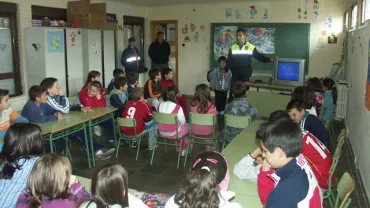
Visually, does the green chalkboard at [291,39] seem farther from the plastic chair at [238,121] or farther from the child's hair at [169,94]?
the plastic chair at [238,121]

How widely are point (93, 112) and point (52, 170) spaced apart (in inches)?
108

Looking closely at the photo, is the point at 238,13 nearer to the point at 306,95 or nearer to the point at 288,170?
the point at 306,95

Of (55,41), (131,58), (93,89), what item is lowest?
(93,89)

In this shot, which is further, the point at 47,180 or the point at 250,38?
the point at 250,38

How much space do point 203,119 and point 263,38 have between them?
513cm

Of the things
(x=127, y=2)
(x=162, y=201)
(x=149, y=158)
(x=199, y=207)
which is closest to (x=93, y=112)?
(x=149, y=158)

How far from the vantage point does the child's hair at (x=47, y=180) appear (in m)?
1.77

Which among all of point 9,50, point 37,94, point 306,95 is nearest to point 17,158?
point 37,94

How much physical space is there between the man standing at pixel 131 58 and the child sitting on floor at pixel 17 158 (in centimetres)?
578

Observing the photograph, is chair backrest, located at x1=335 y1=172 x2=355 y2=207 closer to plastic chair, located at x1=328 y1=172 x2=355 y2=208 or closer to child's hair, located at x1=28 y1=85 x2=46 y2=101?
plastic chair, located at x1=328 y1=172 x2=355 y2=208

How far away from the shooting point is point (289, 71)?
243 inches

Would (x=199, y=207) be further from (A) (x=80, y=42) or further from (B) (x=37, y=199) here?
(A) (x=80, y=42)

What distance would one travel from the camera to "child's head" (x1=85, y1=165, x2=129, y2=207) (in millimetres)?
1605

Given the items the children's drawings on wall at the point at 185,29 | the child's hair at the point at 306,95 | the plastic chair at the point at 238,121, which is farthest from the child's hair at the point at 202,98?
the children's drawings on wall at the point at 185,29
